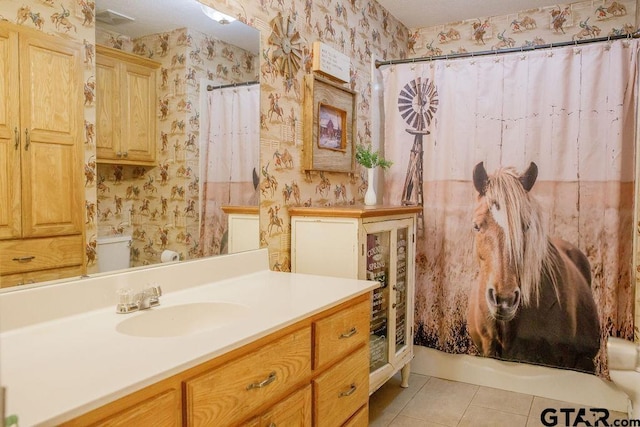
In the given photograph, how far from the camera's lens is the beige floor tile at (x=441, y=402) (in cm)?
242

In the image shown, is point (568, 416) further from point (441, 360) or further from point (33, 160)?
point (33, 160)

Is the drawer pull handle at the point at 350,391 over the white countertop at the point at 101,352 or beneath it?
beneath

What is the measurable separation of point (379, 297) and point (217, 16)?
5.03 feet

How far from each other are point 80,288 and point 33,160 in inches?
15.1

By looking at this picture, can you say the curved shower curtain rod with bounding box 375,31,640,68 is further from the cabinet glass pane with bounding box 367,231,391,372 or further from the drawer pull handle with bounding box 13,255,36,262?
the drawer pull handle with bounding box 13,255,36,262

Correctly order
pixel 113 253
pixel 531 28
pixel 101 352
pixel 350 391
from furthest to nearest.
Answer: pixel 531 28
pixel 350 391
pixel 113 253
pixel 101 352

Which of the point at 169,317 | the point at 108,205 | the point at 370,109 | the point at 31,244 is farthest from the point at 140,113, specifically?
the point at 370,109

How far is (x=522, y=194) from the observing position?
104 inches

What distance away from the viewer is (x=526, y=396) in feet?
8.75

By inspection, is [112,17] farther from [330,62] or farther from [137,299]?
[330,62]

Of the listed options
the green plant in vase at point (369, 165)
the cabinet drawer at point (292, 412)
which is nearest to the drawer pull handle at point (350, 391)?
the cabinet drawer at point (292, 412)

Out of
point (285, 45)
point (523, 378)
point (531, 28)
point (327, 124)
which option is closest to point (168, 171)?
point (285, 45)

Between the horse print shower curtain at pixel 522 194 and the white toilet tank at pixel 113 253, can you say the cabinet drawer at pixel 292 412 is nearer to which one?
the white toilet tank at pixel 113 253

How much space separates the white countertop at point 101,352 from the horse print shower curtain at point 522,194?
4.63 ft
